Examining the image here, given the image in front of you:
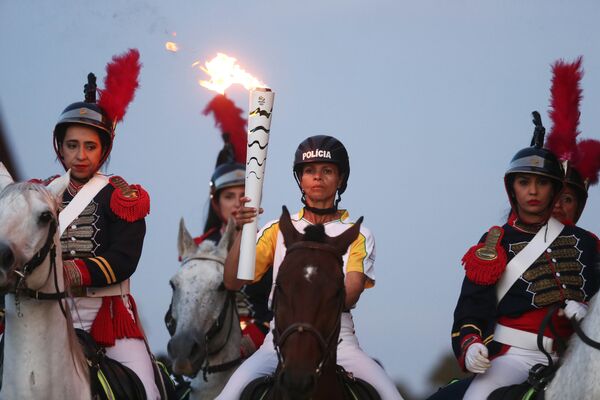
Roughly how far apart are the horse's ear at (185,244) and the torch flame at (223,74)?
2119 mm

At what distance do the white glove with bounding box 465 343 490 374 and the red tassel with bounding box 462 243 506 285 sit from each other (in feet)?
2.17

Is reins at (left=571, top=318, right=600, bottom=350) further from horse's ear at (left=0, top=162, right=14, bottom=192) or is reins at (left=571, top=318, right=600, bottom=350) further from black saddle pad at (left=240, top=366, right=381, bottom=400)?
Result: horse's ear at (left=0, top=162, right=14, bottom=192)

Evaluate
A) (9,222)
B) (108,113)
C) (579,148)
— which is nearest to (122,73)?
(108,113)

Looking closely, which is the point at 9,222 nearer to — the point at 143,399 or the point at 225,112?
the point at 143,399

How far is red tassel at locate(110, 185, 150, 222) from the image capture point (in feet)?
25.1

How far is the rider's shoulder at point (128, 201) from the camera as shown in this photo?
766 centimetres

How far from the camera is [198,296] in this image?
8.77 metres

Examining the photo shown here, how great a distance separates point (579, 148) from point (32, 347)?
5.21m

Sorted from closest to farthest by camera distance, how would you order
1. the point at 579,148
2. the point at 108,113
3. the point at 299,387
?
the point at 299,387
the point at 108,113
the point at 579,148

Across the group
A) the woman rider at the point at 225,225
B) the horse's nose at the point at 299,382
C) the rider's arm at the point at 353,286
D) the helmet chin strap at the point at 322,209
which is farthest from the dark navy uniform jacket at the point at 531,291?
the woman rider at the point at 225,225

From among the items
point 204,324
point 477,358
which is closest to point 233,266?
point 204,324

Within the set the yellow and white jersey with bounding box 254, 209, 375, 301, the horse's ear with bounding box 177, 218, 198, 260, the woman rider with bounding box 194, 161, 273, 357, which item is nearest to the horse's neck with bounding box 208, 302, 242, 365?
the woman rider with bounding box 194, 161, 273, 357

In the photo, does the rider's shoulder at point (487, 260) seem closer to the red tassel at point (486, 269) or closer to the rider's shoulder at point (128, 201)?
the red tassel at point (486, 269)

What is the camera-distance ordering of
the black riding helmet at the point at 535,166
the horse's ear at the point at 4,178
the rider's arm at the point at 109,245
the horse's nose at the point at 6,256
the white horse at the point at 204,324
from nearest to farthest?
the horse's nose at the point at 6,256 → the horse's ear at the point at 4,178 → the rider's arm at the point at 109,245 → the black riding helmet at the point at 535,166 → the white horse at the point at 204,324
